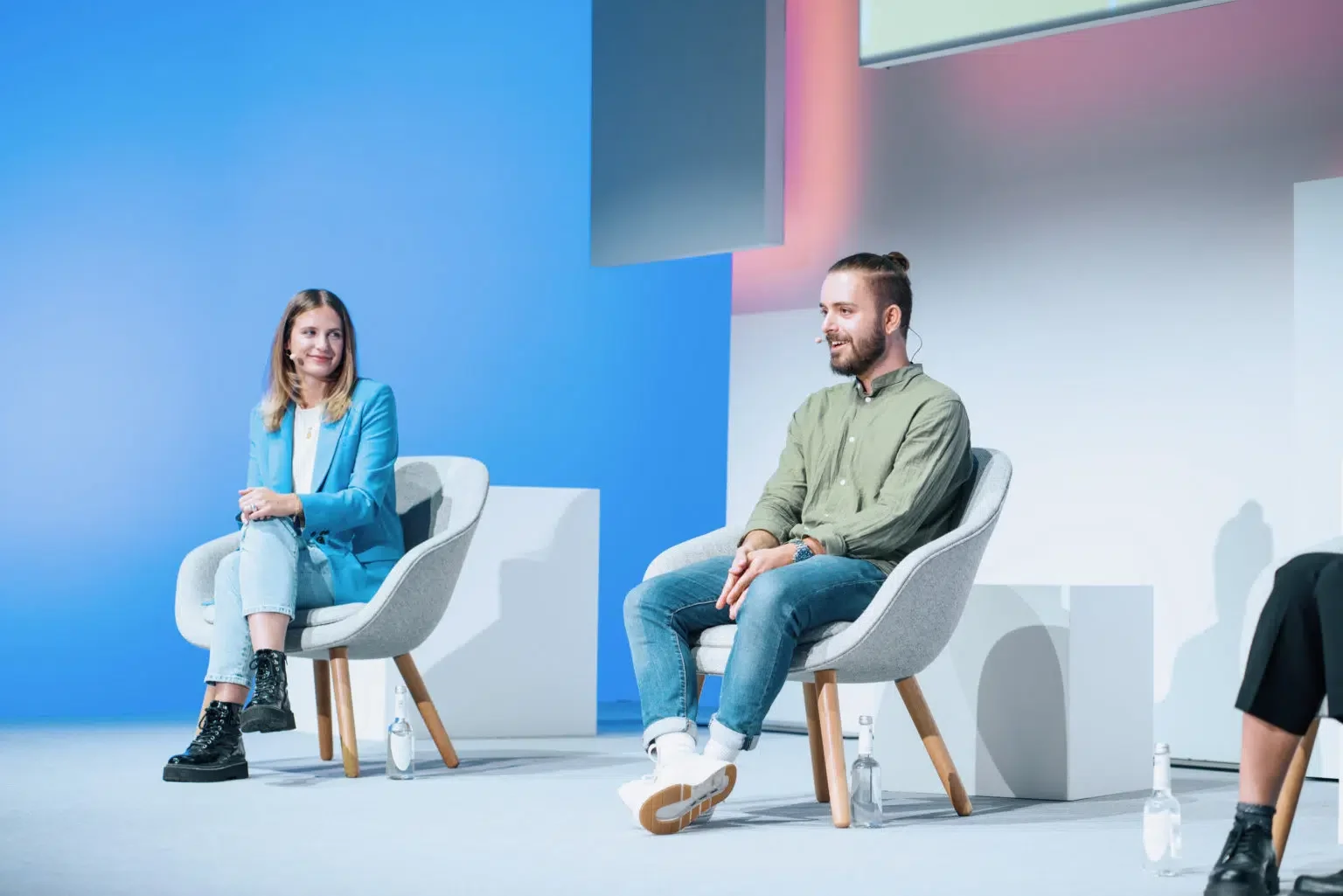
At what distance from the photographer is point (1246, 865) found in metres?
2.25

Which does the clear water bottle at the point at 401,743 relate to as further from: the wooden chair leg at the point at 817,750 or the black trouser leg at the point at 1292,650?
the black trouser leg at the point at 1292,650

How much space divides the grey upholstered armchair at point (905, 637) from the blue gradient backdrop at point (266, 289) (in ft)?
10.8

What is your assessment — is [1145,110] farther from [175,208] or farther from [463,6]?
[175,208]

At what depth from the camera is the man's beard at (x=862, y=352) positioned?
3.40 meters

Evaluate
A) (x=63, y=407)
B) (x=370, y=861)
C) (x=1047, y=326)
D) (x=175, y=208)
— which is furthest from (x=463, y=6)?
(x=370, y=861)

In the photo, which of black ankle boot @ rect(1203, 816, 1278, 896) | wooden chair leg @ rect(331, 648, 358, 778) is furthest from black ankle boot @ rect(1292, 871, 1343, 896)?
wooden chair leg @ rect(331, 648, 358, 778)

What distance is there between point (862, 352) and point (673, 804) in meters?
1.06

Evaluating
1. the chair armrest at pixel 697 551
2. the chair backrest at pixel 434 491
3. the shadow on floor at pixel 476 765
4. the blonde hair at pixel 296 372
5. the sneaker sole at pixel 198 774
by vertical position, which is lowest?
the shadow on floor at pixel 476 765

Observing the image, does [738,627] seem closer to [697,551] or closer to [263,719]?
[697,551]

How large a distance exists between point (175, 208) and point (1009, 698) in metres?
3.77

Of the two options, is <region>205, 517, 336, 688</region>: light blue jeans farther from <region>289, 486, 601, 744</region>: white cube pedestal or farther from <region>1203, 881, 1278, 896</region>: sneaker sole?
<region>1203, 881, 1278, 896</region>: sneaker sole

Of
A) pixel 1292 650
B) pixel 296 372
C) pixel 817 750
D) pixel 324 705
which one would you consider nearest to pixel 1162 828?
pixel 1292 650

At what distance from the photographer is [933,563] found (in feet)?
10.2

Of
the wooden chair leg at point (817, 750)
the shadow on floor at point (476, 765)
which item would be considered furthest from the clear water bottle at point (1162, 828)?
the shadow on floor at point (476, 765)
